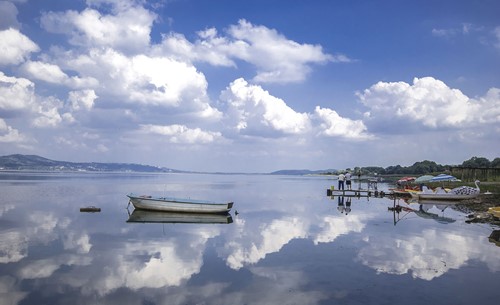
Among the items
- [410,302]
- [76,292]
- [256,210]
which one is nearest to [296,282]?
[410,302]

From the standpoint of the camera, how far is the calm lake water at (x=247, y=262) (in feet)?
45.4

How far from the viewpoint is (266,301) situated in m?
13.2

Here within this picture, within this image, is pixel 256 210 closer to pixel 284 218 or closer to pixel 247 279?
pixel 284 218

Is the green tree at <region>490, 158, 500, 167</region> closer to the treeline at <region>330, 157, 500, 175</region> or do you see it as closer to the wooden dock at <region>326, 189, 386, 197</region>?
the treeline at <region>330, 157, 500, 175</region>

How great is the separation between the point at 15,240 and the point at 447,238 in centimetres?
2752

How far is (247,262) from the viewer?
18.7 meters

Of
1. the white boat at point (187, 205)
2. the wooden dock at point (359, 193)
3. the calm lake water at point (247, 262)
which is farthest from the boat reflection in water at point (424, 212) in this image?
the white boat at point (187, 205)

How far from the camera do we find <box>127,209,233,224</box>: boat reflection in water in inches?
1316

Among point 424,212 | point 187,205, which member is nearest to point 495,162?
point 424,212

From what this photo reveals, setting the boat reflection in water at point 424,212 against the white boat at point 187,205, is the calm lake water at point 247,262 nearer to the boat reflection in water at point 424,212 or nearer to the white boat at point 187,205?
the boat reflection in water at point 424,212

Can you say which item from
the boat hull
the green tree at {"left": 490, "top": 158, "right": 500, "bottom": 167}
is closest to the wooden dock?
the boat hull

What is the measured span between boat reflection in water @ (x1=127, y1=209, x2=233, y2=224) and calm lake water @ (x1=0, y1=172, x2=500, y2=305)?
92.4 inches

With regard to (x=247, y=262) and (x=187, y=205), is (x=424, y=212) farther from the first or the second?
(x=247, y=262)

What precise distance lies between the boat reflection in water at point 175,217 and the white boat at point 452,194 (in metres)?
30.0
